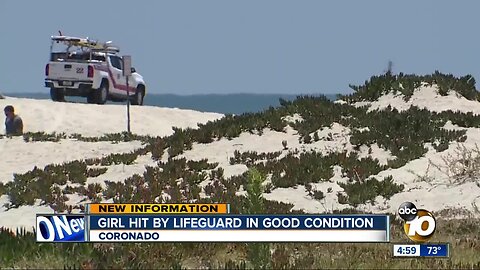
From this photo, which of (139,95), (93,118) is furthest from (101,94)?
(139,95)

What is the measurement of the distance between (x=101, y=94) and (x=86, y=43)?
2183 millimetres

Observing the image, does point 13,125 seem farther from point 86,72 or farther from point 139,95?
point 139,95

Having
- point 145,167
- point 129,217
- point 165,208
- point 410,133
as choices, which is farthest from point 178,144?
point 129,217

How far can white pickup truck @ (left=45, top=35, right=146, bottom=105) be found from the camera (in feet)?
104

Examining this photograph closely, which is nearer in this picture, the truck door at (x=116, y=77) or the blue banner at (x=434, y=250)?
the blue banner at (x=434, y=250)

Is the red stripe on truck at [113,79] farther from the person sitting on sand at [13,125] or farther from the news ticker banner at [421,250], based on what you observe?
the news ticker banner at [421,250]

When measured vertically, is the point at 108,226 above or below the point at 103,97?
below

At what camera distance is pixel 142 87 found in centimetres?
3647

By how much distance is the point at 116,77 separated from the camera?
33.4 m

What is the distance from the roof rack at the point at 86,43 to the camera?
32844 millimetres

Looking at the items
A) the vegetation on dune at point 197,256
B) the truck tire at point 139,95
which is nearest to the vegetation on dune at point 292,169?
the vegetation on dune at point 197,256

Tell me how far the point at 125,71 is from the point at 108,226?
744 inches

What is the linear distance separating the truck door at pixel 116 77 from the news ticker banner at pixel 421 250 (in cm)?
2643

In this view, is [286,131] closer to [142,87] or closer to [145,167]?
[145,167]
